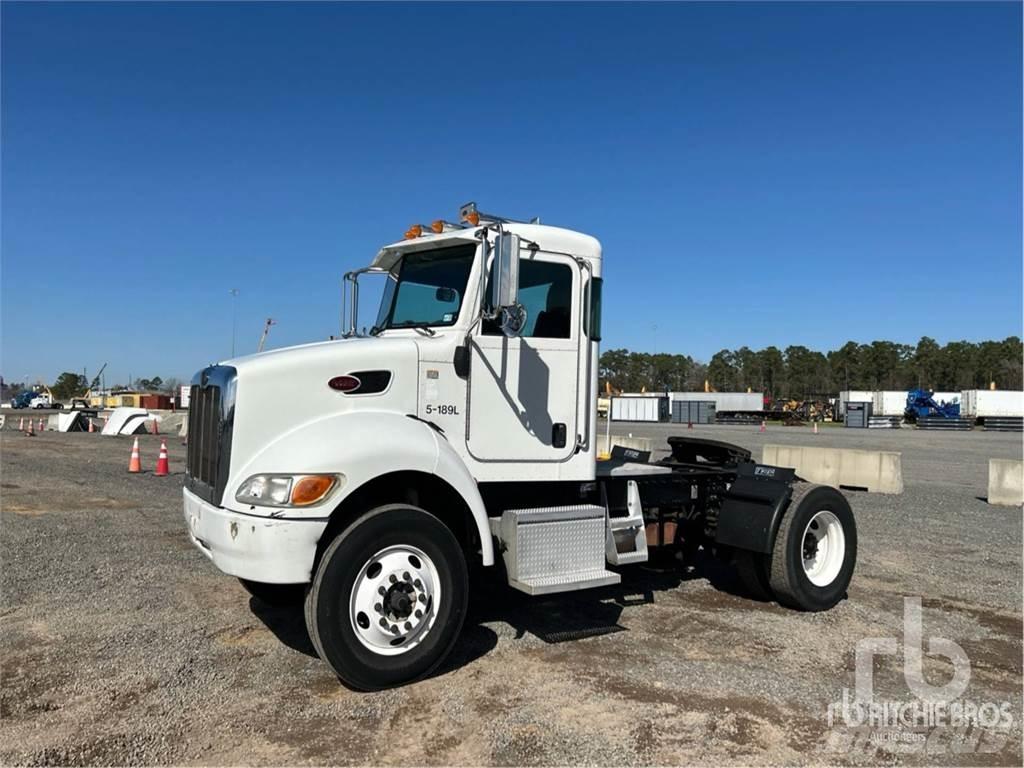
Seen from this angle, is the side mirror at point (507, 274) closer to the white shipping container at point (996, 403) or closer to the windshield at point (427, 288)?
the windshield at point (427, 288)

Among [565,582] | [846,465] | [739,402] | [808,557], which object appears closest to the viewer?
[565,582]

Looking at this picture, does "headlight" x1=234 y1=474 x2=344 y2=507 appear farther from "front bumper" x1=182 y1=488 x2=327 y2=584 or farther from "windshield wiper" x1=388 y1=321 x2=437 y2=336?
"windshield wiper" x1=388 y1=321 x2=437 y2=336

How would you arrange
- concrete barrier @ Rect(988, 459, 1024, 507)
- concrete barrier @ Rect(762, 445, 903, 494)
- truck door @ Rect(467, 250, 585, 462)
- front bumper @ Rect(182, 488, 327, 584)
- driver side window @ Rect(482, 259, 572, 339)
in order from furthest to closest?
concrete barrier @ Rect(762, 445, 903, 494) → concrete barrier @ Rect(988, 459, 1024, 507) → driver side window @ Rect(482, 259, 572, 339) → truck door @ Rect(467, 250, 585, 462) → front bumper @ Rect(182, 488, 327, 584)

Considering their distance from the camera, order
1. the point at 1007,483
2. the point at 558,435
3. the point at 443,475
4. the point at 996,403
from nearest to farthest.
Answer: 1. the point at 443,475
2. the point at 558,435
3. the point at 1007,483
4. the point at 996,403

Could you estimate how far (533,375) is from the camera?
5578 mm

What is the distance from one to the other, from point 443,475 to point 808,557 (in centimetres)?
375

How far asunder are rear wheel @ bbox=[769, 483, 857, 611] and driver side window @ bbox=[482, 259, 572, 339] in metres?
2.59

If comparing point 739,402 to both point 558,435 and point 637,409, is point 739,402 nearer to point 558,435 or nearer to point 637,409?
point 637,409

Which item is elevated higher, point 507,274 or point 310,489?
point 507,274

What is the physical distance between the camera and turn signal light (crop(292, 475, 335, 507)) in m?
4.33

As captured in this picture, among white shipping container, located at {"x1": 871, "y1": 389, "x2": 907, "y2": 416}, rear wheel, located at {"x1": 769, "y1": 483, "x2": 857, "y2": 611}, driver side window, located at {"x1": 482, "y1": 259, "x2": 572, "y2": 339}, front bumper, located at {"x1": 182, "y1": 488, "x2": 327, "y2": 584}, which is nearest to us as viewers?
front bumper, located at {"x1": 182, "y1": 488, "x2": 327, "y2": 584}

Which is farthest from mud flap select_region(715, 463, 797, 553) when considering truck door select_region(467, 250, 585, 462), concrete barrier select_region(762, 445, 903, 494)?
concrete barrier select_region(762, 445, 903, 494)

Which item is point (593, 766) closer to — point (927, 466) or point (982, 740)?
point (982, 740)

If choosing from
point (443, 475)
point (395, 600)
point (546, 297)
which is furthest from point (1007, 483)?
point (395, 600)
